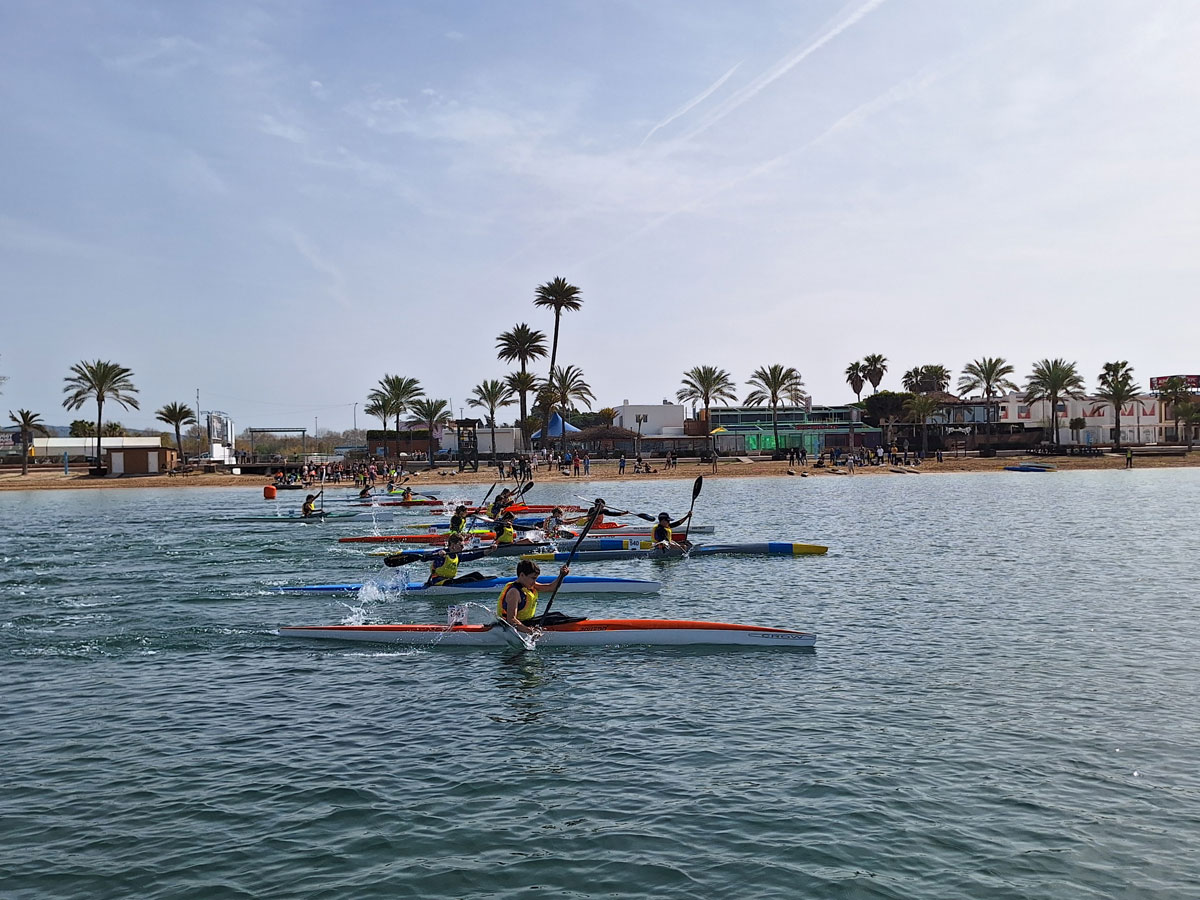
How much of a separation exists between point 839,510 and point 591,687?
32.0 m

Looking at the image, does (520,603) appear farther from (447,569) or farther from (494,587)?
(447,569)

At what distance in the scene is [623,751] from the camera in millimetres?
10242

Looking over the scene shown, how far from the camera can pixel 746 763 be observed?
9719 millimetres

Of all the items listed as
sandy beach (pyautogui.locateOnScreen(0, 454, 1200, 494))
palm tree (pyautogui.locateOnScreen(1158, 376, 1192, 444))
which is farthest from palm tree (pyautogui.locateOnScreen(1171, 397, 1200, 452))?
sandy beach (pyautogui.locateOnScreen(0, 454, 1200, 494))

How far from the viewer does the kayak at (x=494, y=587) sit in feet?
65.7

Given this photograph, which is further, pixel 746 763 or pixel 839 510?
pixel 839 510

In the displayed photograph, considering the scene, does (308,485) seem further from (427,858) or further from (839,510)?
(427,858)

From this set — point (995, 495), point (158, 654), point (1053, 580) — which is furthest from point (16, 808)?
point (995, 495)

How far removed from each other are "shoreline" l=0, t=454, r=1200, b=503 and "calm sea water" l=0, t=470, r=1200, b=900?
50.7 m

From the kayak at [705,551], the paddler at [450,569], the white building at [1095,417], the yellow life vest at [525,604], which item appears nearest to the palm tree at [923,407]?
the white building at [1095,417]

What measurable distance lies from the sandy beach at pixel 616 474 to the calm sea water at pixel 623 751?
168 feet

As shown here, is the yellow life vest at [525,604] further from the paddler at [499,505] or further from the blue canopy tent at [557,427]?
the blue canopy tent at [557,427]

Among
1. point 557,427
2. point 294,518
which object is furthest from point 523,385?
point 294,518

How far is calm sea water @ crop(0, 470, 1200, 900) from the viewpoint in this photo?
7.54 meters
